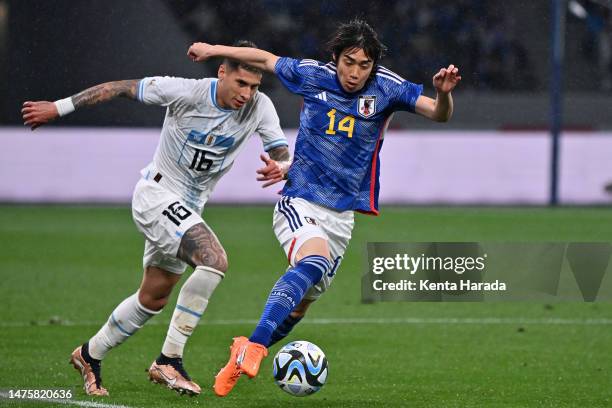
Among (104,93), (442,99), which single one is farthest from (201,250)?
(442,99)

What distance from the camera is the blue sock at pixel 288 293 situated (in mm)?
5746

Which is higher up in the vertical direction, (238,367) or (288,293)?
(288,293)

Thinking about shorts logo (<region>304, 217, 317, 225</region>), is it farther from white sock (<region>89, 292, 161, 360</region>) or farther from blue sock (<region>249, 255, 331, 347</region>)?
white sock (<region>89, 292, 161, 360</region>)

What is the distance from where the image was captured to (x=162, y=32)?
14.5 meters

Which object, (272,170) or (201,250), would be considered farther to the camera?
(201,250)

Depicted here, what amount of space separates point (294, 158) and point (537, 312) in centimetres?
444

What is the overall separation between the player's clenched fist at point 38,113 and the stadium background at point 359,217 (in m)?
1.48

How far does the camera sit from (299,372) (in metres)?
5.95

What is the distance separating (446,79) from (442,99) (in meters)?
0.15

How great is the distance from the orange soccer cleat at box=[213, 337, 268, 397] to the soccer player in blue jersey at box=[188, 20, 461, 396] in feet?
2.60

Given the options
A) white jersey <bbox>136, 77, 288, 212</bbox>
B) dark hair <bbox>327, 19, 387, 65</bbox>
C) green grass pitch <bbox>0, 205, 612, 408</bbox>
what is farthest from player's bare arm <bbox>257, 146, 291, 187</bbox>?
green grass pitch <bbox>0, 205, 612, 408</bbox>

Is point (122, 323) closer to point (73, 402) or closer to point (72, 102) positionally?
point (73, 402)

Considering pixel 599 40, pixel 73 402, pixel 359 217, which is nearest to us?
pixel 73 402

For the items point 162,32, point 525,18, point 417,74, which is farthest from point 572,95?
point 162,32
